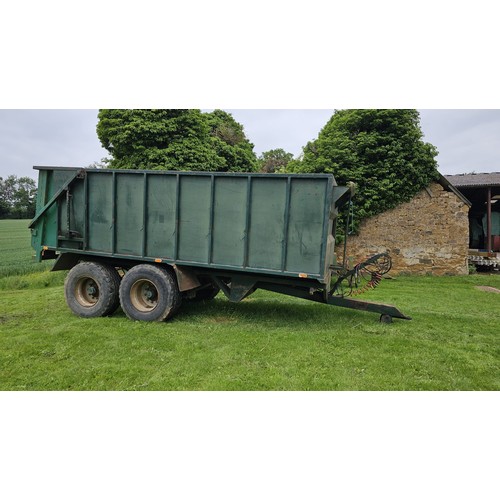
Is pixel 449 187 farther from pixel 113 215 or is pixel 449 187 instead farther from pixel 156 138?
pixel 113 215

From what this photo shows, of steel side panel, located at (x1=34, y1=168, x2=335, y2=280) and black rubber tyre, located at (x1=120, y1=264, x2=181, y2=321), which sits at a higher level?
steel side panel, located at (x1=34, y1=168, x2=335, y2=280)

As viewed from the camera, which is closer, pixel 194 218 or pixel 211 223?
pixel 211 223

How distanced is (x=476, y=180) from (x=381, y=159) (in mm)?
6678

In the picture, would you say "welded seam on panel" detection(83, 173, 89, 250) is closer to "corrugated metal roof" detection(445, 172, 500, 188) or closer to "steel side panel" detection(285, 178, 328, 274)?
"steel side panel" detection(285, 178, 328, 274)

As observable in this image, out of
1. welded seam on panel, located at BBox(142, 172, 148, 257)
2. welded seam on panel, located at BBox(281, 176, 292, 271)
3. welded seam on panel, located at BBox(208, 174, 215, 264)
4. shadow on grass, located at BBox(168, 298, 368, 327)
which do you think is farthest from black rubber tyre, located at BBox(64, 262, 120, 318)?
welded seam on panel, located at BBox(281, 176, 292, 271)

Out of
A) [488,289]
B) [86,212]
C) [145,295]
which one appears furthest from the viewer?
[488,289]

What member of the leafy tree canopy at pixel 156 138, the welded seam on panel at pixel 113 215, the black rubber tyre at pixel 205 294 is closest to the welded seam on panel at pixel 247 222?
the black rubber tyre at pixel 205 294

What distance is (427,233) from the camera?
13.5m

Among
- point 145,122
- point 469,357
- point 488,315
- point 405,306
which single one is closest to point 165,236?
point 469,357

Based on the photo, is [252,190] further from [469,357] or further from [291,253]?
[469,357]

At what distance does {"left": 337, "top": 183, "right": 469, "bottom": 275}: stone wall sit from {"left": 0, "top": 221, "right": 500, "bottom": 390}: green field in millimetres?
Answer: 5419

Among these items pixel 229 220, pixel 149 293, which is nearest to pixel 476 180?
pixel 229 220

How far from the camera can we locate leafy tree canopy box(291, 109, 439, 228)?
43.8 feet

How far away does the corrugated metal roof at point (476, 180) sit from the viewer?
1552cm
